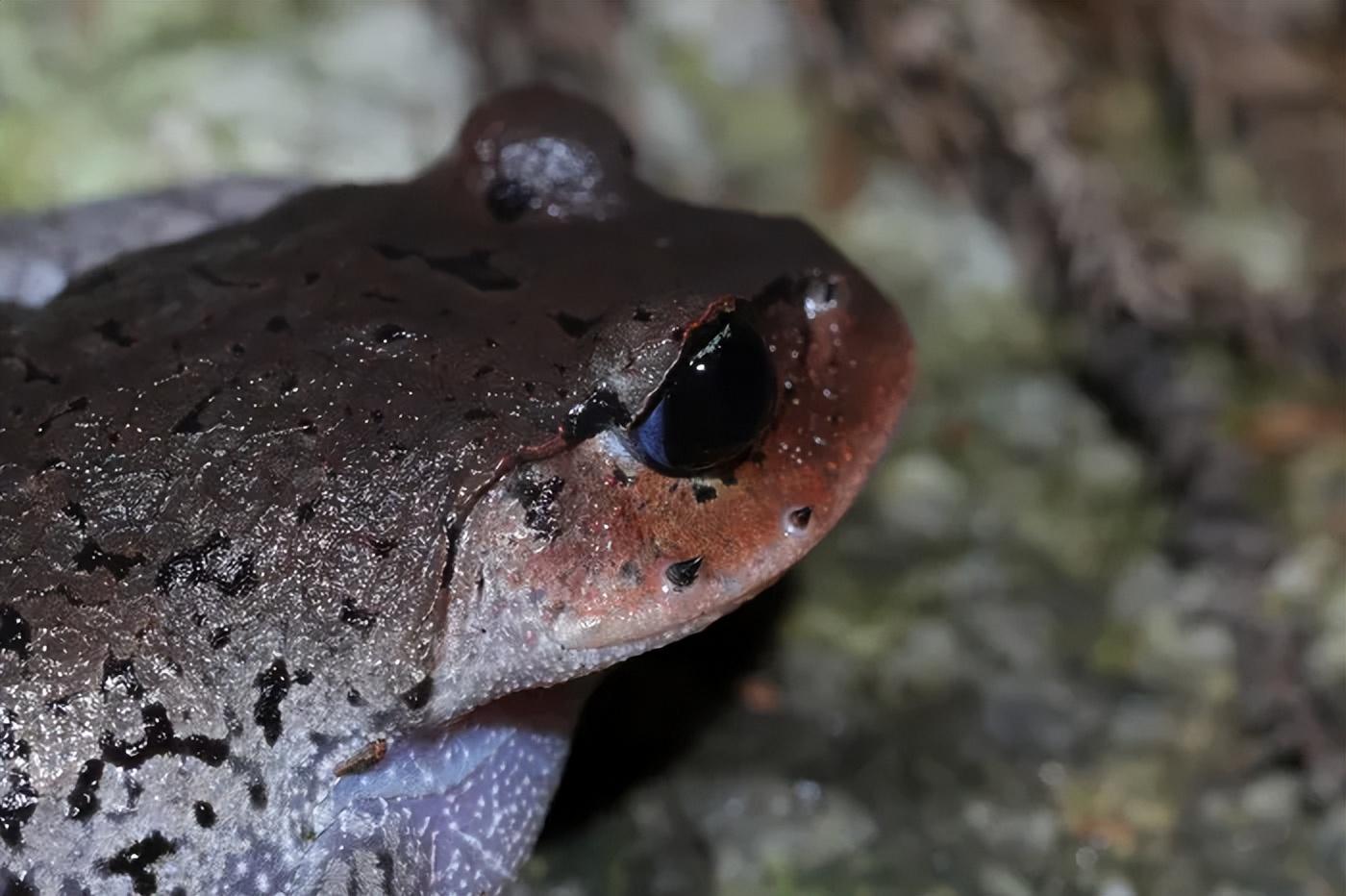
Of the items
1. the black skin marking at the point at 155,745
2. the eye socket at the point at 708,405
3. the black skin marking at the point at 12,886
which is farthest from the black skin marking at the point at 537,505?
the black skin marking at the point at 12,886

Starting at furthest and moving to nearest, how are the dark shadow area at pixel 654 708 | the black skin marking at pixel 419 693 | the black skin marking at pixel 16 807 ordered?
the dark shadow area at pixel 654 708, the black skin marking at pixel 419 693, the black skin marking at pixel 16 807

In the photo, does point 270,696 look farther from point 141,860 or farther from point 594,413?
point 594,413

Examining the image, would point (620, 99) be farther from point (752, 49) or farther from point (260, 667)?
point (260, 667)

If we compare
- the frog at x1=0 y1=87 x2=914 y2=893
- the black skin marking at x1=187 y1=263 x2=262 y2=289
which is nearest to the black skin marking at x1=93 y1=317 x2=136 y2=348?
the frog at x1=0 y1=87 x2=914 y2=893

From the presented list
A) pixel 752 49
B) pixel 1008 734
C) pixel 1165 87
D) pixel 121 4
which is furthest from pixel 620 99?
pixel 1008 734

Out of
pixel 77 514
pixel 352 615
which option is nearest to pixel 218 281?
pixel 77 514

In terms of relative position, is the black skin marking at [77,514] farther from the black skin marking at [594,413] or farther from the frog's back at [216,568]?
the black skin marking at [594,413]

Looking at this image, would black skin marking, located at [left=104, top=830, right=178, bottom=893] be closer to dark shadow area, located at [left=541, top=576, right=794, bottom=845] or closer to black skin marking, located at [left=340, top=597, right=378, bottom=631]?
black skin marking, located at [left=340, top=597, right=378, bottom=631]
